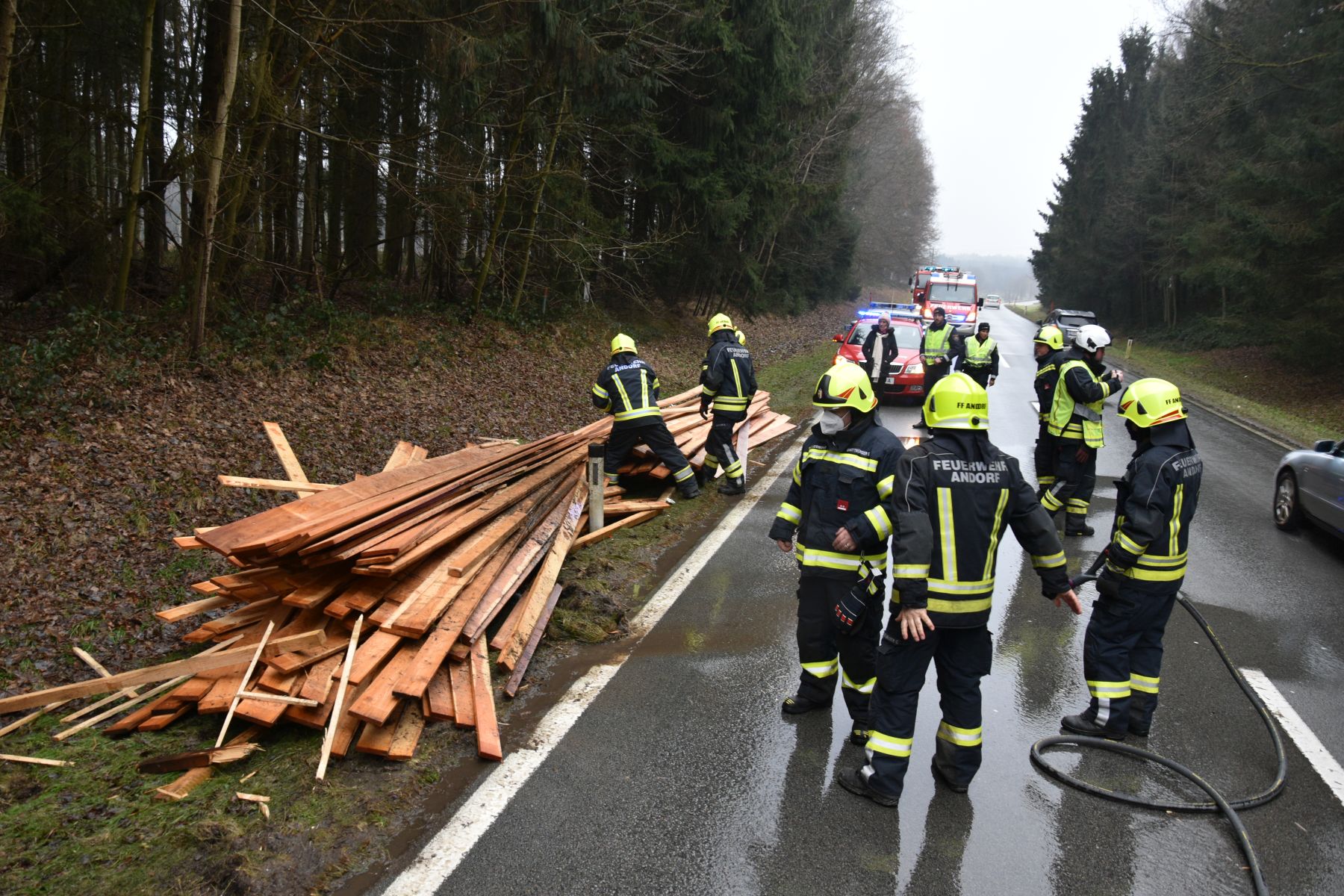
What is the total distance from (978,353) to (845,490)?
34.5 feet

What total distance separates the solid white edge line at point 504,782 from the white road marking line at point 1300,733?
393 centimetres

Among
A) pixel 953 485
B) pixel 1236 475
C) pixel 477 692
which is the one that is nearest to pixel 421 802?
A: pixel 477 692

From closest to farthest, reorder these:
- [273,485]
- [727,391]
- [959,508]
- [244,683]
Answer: [959,508] → [244,683] → [273,485] → [727,391]

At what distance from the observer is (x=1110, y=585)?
199 inches

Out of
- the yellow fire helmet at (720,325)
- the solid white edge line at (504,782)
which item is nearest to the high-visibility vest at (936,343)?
the yellow fire helmet at (720,325)

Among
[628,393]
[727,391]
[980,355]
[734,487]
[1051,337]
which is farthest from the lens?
[980,355]

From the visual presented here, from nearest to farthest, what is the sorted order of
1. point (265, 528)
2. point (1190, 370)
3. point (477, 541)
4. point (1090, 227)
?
point (265, 528), point (477, 541), point (1190, 370), point (1090, 227)

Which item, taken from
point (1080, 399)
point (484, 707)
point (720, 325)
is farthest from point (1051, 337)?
point (484, 707)

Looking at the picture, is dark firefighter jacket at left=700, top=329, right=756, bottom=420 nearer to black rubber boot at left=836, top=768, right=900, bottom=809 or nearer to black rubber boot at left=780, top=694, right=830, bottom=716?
black rubber boot at left=780, top=694, right=830, bottom=716

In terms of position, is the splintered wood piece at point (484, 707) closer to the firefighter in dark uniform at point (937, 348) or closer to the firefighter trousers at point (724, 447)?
the firefighter trousers at point (724, 447)

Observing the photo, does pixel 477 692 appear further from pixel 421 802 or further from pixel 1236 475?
pixel 1236 475

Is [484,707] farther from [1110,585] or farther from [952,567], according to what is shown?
[1110,585]

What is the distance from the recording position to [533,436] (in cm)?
1278

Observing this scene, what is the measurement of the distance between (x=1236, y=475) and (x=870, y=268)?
61588 millimetres
